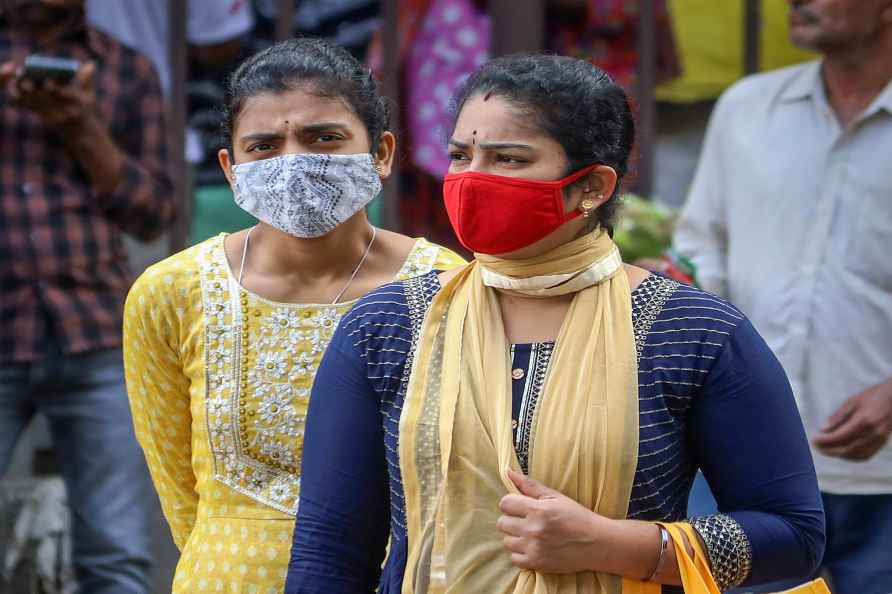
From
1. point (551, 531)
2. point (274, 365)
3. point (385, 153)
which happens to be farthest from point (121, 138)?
point (551, 531)

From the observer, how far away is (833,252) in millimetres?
3340

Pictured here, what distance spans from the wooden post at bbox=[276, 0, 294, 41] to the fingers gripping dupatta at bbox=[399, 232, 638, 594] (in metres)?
3.00

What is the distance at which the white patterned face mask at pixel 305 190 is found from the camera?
8.71 ft

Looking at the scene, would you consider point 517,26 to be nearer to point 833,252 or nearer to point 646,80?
point 646,80

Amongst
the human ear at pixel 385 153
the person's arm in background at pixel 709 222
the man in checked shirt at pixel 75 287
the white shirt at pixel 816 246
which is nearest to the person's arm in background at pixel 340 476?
the human ear at pixel 385 153

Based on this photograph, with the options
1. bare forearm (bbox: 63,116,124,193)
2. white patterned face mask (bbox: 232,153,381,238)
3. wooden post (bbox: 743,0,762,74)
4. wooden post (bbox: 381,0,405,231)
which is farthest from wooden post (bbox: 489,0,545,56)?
white patterned face mask (bbox: 232,153,381,238)

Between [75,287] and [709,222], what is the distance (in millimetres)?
1731

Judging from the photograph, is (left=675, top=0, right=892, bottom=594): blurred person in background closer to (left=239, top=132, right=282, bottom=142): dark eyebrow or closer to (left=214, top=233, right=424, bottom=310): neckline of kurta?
(left=214, top=233, right=424, bottom=310): neckline of kurta

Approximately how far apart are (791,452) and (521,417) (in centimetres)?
40

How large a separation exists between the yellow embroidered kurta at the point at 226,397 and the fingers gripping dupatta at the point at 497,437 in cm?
56

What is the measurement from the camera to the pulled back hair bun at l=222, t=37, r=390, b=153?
2691mm

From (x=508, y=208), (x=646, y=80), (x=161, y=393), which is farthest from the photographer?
(x=646, y=80)

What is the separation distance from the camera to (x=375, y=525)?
7.27ft

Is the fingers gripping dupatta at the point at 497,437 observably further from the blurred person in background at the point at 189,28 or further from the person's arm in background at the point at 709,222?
the blurred person in background at the point at 189,28
